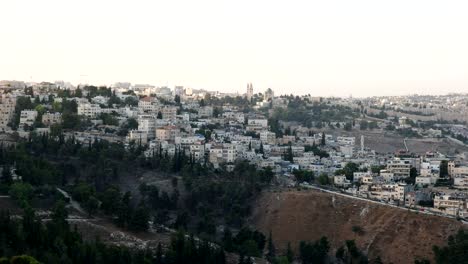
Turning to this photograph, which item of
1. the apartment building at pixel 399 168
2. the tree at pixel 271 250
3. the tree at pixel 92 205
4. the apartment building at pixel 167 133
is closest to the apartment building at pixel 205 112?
the apartment building at pixel 167 133

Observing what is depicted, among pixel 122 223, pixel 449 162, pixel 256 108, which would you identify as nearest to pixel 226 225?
pixel 122 223

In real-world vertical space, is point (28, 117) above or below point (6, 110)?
below

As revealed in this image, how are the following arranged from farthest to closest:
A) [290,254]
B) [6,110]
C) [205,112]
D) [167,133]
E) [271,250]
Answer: [205,112]
[6,110]
[167,133]
[271,250]
[290,254]

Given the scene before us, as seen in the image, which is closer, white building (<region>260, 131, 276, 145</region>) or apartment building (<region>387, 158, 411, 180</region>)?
apartment building (<region>387, 158, 411, 180</region>)

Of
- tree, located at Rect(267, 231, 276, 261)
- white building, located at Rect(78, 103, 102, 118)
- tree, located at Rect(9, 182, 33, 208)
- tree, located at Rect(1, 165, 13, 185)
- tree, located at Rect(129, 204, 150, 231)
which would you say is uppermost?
white building, located at Rect(78, 103, 102, 118)

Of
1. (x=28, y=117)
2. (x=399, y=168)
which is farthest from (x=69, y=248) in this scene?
(x=28, y=117)

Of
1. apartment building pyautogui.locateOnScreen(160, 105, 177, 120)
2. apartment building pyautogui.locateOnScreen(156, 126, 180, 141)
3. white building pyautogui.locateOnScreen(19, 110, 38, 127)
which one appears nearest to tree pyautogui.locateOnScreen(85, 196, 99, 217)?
apartment building pyautogui.locateOnScreen(156, 126, 180, 141)

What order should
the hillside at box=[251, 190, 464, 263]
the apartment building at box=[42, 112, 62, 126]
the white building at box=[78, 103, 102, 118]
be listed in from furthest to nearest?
the white building at box=[78, 103, 102, 118] < the apartment building at box=[42, 112, 62, 126] < the hillside at box=[251, 190, 464, 263]

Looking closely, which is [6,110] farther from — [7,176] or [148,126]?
[7,176]

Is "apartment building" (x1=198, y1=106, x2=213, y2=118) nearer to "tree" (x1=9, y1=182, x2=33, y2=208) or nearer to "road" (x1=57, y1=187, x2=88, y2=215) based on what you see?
"road" (x1=57, y1=187, x2=88, y2=215)
